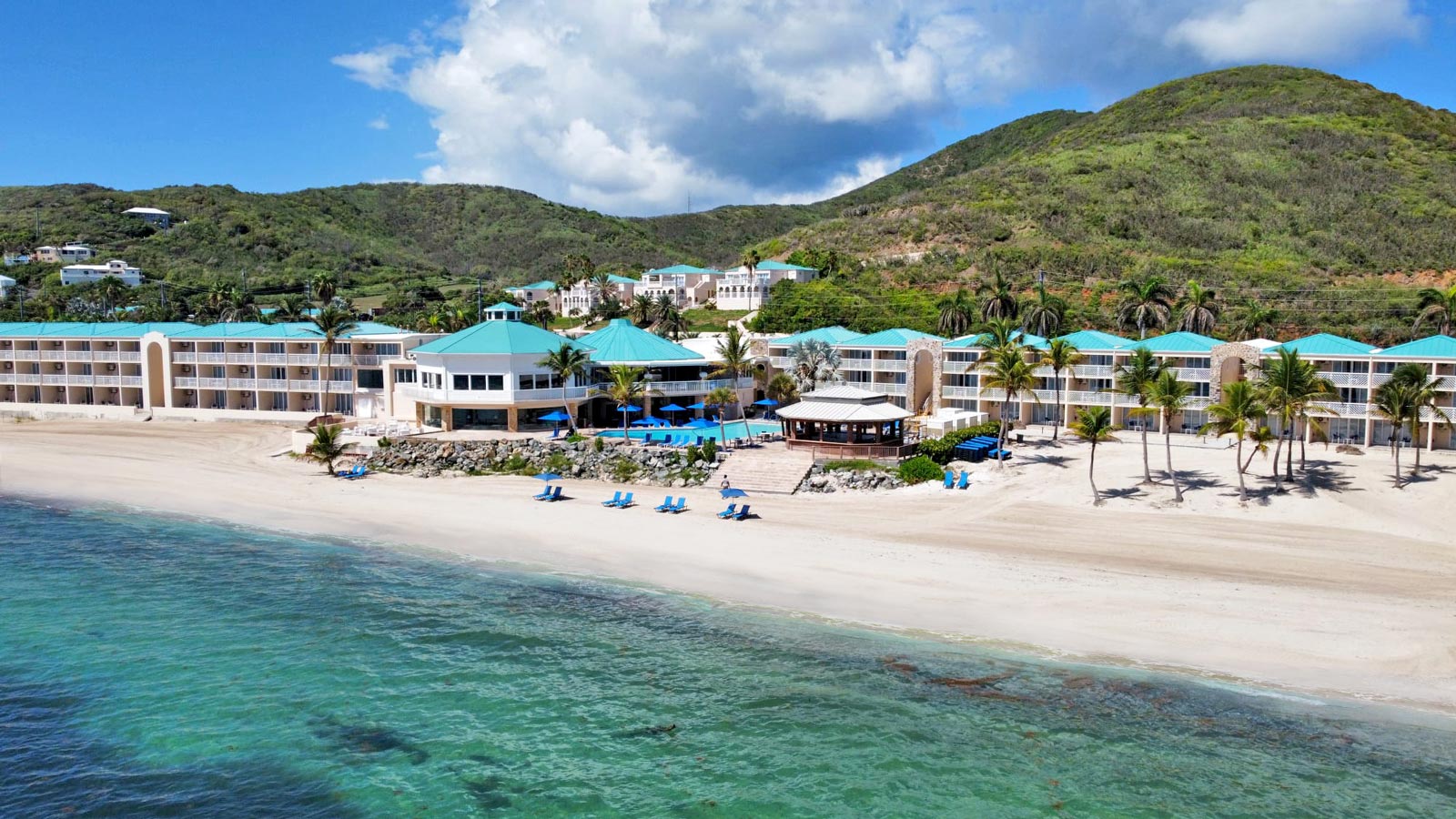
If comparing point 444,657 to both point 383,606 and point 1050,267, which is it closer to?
point 383,606

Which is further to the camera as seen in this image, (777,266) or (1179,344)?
(777,266)

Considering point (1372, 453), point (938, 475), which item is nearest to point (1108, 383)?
point (1372, 453)

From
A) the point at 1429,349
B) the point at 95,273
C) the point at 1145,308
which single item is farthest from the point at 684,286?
the point at 95,273

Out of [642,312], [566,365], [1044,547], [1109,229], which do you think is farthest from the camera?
[1109,229]

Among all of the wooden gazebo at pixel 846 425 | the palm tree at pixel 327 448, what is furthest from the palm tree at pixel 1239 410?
the palm tree at pixel 327 448

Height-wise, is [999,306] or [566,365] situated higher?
[999,306]

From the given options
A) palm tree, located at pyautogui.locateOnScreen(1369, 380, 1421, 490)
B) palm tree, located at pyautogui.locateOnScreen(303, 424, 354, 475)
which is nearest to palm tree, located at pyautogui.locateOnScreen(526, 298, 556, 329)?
palm tree, located at pyautogui.locateOnScreen(303, 424, 354, 475)

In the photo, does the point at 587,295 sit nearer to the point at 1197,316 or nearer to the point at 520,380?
the point at 520,380
